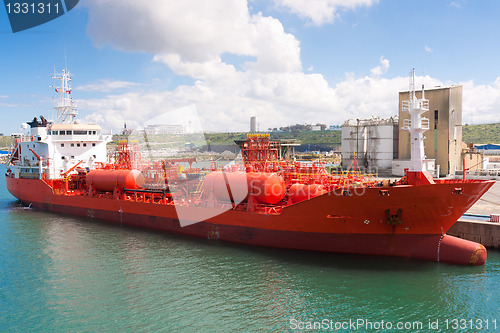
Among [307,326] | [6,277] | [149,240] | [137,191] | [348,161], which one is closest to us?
[307,326]

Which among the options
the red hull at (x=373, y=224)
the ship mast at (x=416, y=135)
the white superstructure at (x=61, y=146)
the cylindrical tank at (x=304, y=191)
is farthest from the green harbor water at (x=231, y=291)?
the white superstructure at (x=61, y=146)

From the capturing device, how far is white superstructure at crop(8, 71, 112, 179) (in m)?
27.6

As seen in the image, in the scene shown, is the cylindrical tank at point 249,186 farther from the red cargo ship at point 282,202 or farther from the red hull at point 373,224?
the red hull at point 373,224

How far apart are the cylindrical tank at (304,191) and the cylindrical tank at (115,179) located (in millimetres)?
10601

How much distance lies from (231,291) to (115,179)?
1346 cm

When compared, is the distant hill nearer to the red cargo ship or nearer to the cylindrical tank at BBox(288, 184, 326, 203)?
the red cargo ship

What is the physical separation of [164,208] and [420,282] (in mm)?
12922

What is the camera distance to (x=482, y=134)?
115000mm

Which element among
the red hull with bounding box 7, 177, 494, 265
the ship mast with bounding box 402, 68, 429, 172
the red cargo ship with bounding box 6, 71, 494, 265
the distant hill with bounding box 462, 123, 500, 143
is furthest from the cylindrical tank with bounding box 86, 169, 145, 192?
the distant hill with bounding box 462, 123, 500, 143

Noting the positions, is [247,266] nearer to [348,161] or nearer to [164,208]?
[164,208]

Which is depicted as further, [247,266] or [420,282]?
[247,266]

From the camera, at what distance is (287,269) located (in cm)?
1407

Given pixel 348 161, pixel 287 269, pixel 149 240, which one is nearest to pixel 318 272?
pixel 287 269

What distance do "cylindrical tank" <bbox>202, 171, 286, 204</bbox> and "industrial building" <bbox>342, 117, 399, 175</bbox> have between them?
2636 centimetres
